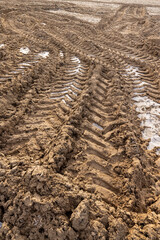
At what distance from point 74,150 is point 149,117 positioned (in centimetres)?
203

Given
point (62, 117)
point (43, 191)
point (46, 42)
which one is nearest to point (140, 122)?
point (62, 117)

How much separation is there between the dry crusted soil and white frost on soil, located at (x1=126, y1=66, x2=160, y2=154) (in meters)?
0.16

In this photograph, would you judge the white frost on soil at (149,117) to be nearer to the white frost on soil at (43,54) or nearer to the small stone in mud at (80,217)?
the small stone in mud at (80,217)

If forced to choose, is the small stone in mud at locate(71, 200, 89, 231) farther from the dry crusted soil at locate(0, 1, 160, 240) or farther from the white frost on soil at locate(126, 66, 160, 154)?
the white frost on soil at locate(126, 66, 160, 154)

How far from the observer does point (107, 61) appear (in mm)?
5371

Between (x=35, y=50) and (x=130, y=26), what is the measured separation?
21.5 feet

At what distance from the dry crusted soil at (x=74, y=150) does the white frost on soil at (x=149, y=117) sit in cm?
16

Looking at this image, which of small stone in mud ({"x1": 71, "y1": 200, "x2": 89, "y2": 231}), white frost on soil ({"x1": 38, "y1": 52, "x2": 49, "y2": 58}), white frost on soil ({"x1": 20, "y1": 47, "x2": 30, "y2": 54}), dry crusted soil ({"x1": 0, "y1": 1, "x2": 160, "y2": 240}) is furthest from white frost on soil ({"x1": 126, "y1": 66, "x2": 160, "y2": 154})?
white frost on soil ({"x1": 20, "y1": 47, "x2": 30, "y2": 54})

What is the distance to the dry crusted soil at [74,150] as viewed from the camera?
175 cm

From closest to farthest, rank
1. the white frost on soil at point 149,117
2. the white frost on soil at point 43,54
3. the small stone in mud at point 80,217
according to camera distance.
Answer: the small stone in mud at point 80,217 → the white frost on soil at point 149,117 → the white frost on soil at point 43,54

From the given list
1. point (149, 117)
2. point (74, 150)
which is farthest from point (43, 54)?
point (74, 150)

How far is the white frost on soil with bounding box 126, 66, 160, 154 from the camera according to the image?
312 cm

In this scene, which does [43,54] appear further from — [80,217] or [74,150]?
[80,217]

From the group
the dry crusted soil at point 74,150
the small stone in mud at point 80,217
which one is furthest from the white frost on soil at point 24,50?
the small stone in mud at point 80,217
